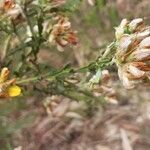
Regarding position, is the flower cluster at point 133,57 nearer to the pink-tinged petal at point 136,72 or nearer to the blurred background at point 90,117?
the pink-tinged petal at point 136,72

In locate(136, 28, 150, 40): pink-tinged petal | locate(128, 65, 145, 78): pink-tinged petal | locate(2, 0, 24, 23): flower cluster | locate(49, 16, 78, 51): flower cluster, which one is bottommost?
locate(49, 16, 78, 51): flower cluster

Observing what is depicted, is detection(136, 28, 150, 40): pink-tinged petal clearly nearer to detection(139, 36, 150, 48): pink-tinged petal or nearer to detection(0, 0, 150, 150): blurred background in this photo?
detection(139, 36, 150, 48): pink-tinged petal

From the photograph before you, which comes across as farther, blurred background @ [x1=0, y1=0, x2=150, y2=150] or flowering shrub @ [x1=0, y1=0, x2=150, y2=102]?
blurred background @ [x1=0, y1=0, x2=150, y2=150]

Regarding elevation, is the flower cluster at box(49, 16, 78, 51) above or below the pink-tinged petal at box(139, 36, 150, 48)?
below

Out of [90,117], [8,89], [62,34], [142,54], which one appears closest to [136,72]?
[142,54]

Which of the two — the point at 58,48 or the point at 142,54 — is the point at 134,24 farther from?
the point at 58,48

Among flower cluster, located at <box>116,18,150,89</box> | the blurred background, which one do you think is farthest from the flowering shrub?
the blurred background

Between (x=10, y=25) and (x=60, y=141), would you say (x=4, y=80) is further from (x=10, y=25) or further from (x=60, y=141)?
(x=60, y=141)
